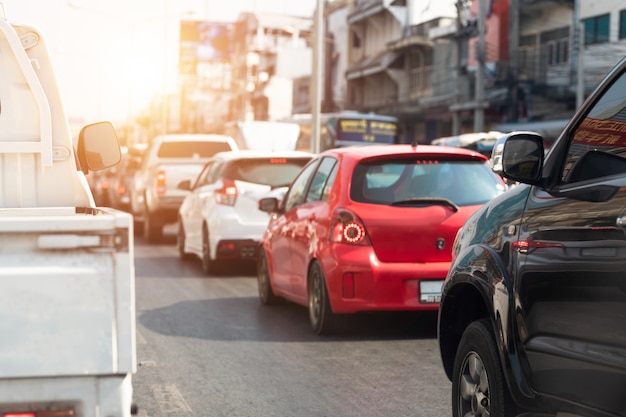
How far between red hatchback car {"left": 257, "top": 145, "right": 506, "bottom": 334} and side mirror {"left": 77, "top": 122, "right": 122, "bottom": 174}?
Answer: 3398 millimetres

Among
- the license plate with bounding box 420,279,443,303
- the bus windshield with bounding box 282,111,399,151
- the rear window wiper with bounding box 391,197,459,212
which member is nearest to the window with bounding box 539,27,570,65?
the bus windshield with bounding box 282,111,399,151

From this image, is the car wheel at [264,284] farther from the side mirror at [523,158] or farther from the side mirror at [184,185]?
the side mirror at [523,158]

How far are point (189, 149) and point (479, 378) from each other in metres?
18.5

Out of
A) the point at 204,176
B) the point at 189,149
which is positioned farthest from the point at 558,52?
the point at 204,176

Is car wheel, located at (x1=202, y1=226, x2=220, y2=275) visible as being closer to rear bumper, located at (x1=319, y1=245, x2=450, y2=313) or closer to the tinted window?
rear bumper, located at (x1=319, y1=245, x2=450, y2=313)

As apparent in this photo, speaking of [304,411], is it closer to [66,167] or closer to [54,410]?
[66,167]

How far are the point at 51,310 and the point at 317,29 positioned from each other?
80.3ft

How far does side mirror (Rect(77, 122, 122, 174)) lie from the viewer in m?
6.30

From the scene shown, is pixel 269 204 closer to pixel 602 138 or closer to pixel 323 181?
pixel 323 181

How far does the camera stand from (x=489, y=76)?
156 ft

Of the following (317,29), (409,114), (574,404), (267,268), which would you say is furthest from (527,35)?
(574,404)

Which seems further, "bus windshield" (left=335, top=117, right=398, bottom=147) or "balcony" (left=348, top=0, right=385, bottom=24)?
"balcony" (left=348, top=0, right=385, bottom=24)

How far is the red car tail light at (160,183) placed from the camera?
867 inches

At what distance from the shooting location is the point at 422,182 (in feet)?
32.3
